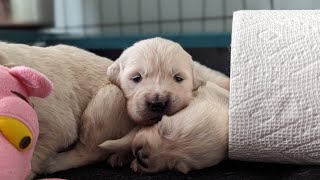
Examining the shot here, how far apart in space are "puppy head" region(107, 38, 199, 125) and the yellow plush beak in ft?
1.33

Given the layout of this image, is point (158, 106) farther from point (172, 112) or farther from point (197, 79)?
point (197, 79)

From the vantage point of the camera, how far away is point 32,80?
0.86 meters

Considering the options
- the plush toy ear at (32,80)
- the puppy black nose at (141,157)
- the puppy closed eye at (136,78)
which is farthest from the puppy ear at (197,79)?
the plush toy ear at (32,80)

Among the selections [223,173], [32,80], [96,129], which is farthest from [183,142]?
[32,80]

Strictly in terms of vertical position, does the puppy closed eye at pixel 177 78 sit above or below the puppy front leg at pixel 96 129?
above

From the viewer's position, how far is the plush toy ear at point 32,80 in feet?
2.84

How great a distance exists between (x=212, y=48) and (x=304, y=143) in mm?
1354

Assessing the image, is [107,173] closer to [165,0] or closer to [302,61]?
[302,61]

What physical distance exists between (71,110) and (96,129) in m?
0.07

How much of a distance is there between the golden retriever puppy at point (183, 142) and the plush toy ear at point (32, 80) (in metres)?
0.27

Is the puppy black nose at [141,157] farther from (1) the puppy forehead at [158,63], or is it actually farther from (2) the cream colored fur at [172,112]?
(1) the puppy forehead at [158,63]

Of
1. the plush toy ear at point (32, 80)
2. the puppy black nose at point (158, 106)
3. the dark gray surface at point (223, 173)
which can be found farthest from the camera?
the puppy black nose at point (158, 106)

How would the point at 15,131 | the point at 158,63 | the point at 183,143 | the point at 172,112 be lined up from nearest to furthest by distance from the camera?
the point at 15,131 → the point at 183,143 → the point at 172,112 → the point at 158,63

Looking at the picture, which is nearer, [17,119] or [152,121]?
[17,119]
